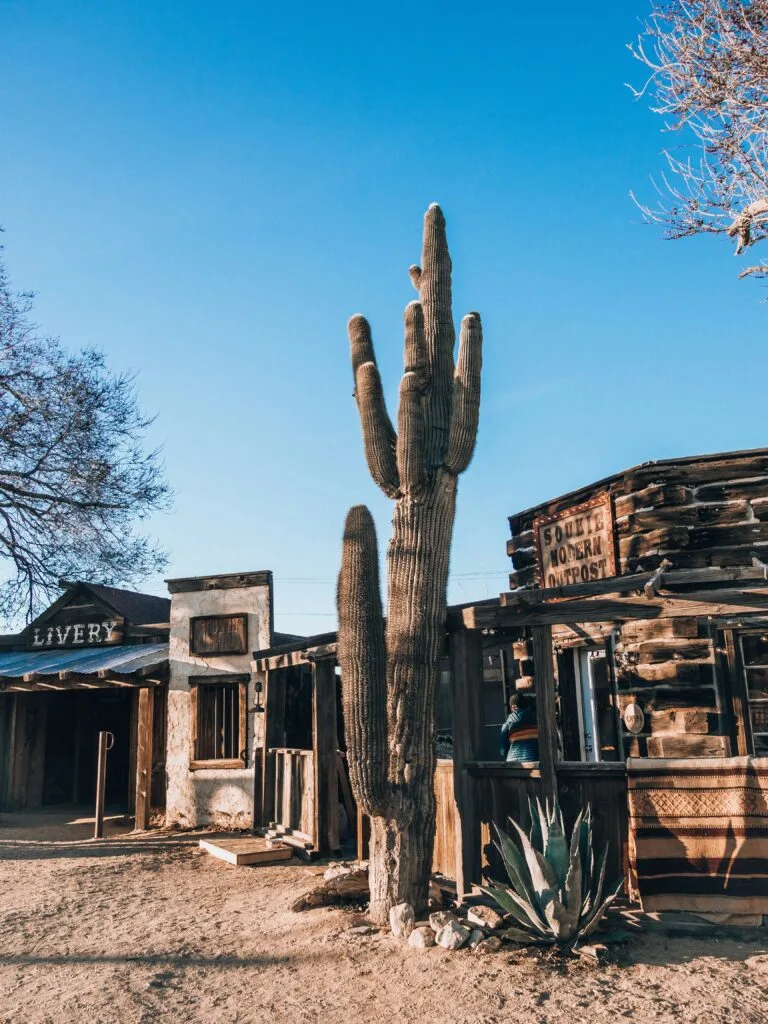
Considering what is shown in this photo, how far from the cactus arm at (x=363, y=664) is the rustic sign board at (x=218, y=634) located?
21.5 feet

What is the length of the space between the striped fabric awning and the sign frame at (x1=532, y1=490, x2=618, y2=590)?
20.8ft

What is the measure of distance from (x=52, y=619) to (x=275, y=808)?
7422mm

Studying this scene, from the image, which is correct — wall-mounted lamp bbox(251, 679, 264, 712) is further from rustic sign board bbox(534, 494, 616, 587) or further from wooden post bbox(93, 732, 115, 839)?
rustic sign board bbox(534, 494, 616, 587)

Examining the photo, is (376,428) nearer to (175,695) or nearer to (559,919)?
(559,919)

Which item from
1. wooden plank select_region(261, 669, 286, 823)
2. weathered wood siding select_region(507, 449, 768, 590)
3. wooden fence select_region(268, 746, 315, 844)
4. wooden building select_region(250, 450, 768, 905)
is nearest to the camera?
wooden building select_region(250, 450, 768, 905)

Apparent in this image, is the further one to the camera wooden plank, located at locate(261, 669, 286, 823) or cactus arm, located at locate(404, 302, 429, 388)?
wooden plank, located at locate(261, 669, 286, 823)

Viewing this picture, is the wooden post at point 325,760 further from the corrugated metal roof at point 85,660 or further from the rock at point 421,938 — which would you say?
the corrugated metal roof at point 85,660

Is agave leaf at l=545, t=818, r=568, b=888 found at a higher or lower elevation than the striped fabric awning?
lower

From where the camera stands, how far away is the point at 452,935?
5984mm

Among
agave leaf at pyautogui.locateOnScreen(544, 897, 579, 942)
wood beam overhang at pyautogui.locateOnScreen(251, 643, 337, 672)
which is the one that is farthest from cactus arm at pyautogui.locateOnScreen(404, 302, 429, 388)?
agave leaf at pyautogui.locateOnScreen(544, 897, 579, 942)

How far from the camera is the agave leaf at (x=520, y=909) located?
5.86 m

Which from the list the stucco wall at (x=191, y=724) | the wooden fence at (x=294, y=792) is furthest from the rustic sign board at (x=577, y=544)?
the stucco wall at (x=191, y=724)

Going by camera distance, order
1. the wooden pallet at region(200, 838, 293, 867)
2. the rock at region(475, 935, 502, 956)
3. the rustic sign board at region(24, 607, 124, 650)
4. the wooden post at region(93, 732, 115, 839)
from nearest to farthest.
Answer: the rock at region(475, 935, 502, 956), the wooden pallet at region(200, 838, 293, 867), the wooden post at region(93, 732, 115, 839), the rustic sign board at region(24, 607, 124, 650)

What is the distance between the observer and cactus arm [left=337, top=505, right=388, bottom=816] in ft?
21.8
